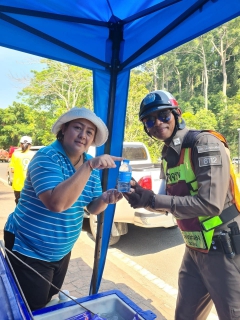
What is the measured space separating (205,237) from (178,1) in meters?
1.60

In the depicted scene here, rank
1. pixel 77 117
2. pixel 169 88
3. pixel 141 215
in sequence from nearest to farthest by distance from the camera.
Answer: pixel 77 117
pixel 141 215
pixel 169 88

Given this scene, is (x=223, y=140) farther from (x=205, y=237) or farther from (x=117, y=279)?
(x=117, y=279)

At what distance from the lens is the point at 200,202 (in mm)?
1704

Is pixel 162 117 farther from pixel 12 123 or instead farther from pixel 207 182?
pixel 12 123

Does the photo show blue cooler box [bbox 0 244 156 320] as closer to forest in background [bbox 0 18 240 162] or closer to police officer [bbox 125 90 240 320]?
police officer [bbox 125 90 240 320]

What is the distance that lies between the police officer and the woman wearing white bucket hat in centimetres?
39

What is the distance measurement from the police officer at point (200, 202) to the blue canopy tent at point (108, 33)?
2.04ft

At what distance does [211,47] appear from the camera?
36.2m

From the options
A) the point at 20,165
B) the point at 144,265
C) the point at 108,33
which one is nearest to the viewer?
the point at 108,33

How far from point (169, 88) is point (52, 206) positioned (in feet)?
141

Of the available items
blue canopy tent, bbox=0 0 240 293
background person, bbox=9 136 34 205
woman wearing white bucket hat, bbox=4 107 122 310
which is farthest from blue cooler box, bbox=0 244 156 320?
background person, bbox=9 136 34 205

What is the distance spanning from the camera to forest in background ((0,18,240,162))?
57.2ft

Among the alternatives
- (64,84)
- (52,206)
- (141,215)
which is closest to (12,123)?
(64,84)

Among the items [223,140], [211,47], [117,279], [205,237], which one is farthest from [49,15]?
[211,47]
